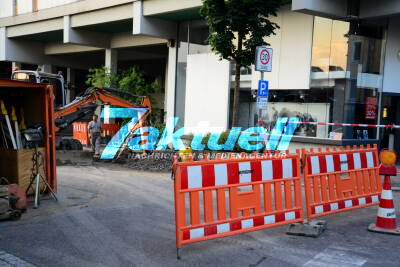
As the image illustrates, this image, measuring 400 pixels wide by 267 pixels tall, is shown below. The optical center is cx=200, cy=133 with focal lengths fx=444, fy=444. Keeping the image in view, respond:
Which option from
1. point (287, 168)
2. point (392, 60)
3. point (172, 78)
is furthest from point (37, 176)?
point (172, 78)

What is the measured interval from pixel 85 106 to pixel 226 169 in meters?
9.70

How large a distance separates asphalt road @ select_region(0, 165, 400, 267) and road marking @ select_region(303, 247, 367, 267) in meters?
0.01

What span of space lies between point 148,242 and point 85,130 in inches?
688

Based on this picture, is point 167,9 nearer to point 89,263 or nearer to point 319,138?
point 319,138

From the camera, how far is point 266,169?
6.60m

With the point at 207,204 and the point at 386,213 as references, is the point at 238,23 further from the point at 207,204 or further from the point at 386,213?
the point at 207,204

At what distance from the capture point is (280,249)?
591 centimetres

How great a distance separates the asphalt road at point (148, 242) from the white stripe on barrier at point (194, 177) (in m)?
0.86

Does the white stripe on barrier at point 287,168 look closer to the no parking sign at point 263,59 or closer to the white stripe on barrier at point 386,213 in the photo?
the white stripe on barrier at point 386,213

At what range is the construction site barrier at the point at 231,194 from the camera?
5.62m

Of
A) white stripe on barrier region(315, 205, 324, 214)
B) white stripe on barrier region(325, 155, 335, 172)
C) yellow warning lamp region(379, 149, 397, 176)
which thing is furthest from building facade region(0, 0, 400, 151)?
white stripe on barrier region(315, 205, 324, 214)

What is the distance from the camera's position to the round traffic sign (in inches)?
463

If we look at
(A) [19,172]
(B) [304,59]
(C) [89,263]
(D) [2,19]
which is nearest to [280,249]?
(C) [89,263]

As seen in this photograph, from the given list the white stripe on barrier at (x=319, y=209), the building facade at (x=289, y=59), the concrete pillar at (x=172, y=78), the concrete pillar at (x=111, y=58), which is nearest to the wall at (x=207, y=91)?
the building facade at (x=289, y=59)
